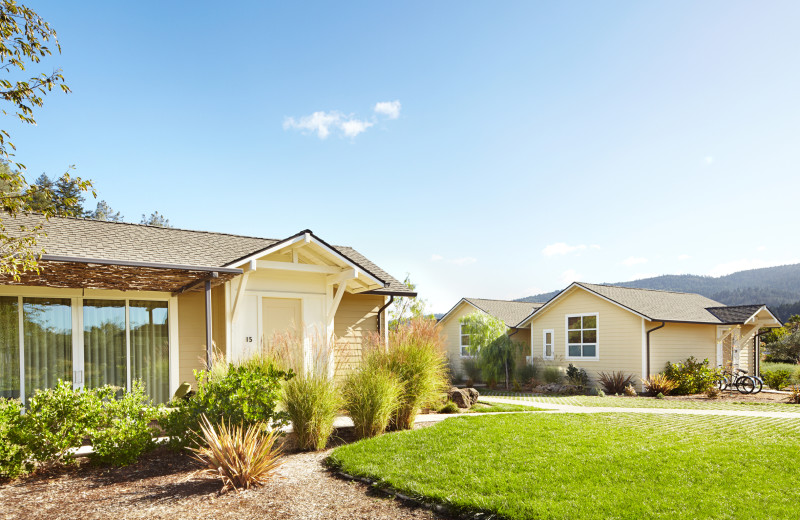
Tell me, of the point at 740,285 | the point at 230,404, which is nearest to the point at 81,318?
the point at 230,404

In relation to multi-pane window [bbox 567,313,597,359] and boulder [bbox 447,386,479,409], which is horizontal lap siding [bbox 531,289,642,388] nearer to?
multi-pane window [bbox 567,313,597,359]

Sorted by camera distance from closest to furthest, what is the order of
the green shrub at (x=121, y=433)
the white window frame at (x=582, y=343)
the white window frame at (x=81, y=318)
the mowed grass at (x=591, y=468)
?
the mowed grass at (x=591, y=468)
the green shrub at (x=121, y=433)
the white window frame at (x=81, y=318)
the white window frame at (x=582, y=343)

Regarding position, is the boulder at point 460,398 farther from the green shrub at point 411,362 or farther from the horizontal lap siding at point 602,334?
the horizontal lap siding at point 602,334

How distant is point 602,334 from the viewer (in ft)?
64.9

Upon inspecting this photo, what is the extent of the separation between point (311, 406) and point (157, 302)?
192 inches

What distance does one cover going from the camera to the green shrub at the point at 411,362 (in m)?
8.05

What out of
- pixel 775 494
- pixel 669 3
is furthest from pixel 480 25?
pixel 775 494

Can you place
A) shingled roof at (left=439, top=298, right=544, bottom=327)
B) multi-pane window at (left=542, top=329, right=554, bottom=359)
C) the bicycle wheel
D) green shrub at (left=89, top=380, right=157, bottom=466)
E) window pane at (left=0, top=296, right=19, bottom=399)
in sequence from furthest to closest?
shingled roof at (left=439, top=298, right=544, bottom=327) < multi-pane window at (left=542, top=329, right=554, bottom=359) < the bicycle wheel < window pane at (left=0, top=296, right=19, bottom=399) < green shrub at (left=89, top=380, right=157, bottom=466)

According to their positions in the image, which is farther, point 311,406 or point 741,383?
point 741,383

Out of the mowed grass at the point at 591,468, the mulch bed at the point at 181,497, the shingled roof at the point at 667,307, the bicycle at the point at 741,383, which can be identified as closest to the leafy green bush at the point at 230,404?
the mulch bed at the point at 181,497

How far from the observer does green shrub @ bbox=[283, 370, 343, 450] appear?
268 inches

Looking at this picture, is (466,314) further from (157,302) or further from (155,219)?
(155,219)

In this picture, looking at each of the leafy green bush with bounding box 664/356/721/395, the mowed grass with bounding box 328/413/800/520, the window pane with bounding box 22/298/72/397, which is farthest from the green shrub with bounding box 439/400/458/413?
the leafy green bush with bounding box 664/356/721/395

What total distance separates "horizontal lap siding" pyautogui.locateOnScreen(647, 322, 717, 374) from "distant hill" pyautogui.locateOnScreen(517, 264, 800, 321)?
42592 millimetres
